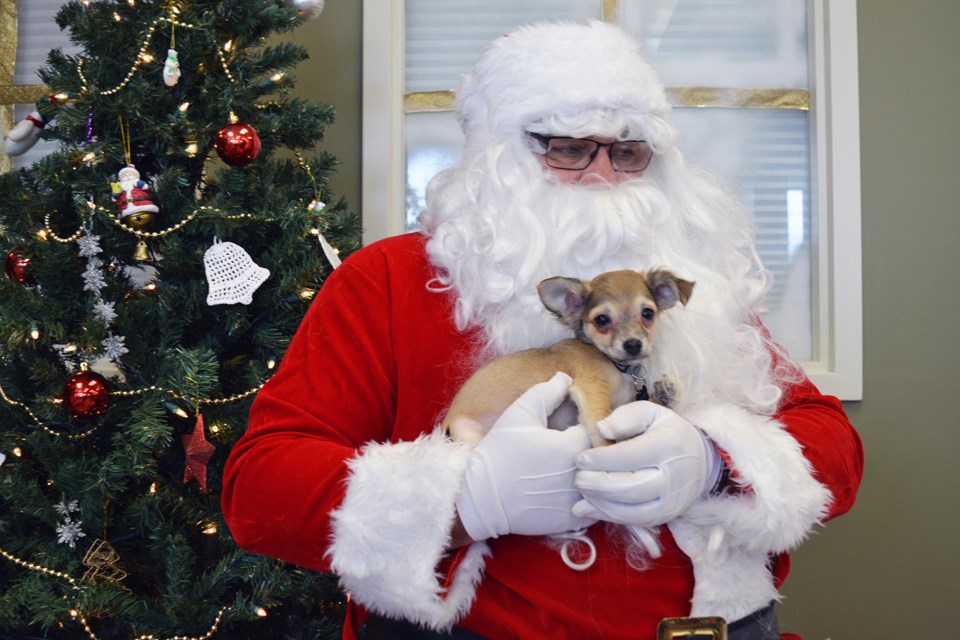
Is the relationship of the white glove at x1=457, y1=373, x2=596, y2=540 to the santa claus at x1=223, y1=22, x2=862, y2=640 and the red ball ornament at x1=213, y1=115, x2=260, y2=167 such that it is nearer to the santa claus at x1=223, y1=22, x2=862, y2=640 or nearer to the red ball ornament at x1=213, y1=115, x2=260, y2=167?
the santa claus at x1=223, y1=22, x2=862, y2=640

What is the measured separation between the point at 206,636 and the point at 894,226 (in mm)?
2462

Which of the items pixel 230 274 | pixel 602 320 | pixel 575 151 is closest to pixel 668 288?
pixel 602 320

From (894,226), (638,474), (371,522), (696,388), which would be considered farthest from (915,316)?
(371,522)

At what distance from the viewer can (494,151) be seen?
5.19 feet

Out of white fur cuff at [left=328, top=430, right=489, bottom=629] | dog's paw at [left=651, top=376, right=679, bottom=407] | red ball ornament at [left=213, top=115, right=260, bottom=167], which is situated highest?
red ball ornament at [left=213, top=115, right=260, bottom=167]

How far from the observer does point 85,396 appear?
181cm

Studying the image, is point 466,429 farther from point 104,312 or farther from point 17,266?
point 17,266

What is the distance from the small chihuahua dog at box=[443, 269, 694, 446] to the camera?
1247 millimetres

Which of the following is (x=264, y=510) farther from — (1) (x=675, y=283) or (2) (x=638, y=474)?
(1) (x=675, y=283)

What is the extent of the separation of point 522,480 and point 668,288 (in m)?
0.41

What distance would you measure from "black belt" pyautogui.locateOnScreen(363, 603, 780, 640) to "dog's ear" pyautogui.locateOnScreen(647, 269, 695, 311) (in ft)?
1.65

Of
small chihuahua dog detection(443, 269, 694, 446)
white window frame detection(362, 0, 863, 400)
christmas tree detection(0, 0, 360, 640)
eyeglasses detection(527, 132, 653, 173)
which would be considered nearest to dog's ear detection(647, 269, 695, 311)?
small chihuahua dog detection(443, 269, 694, 446)

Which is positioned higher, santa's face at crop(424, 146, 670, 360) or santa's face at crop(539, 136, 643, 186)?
santa's face at crop(539, 136, 643, 186)

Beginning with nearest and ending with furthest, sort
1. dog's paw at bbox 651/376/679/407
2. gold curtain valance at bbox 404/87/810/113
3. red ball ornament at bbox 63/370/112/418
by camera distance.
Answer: dog's paw at bbox 651/376/679/407
red ball ornament at bbox 63/370/112/418
gold curtain valance at bbox 404/87/810/113
